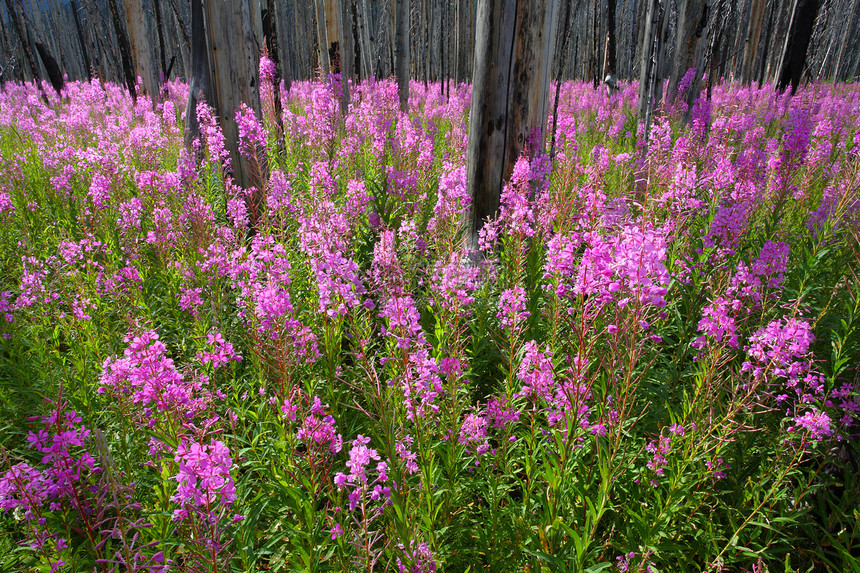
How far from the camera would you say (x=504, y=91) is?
160 inches

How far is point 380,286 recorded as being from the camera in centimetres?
248

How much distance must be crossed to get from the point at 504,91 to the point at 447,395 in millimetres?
3267

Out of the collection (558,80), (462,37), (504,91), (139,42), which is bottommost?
(504,91)

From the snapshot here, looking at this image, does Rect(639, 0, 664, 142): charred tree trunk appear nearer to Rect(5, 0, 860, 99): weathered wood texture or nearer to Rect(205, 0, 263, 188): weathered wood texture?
Rect(5, 0, 860, 99): weathered wood texture

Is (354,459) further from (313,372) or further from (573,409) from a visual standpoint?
(313,372)

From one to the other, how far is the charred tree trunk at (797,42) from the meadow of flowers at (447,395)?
6.96 meters

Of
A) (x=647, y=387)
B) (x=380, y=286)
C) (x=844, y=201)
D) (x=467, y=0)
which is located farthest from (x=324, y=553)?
(x=467, y=0)

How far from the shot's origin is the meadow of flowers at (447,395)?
157 centimetres

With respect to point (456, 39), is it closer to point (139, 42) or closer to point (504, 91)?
point (139, 42)

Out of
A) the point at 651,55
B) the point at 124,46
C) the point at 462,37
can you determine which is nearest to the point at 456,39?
the point at 462,37

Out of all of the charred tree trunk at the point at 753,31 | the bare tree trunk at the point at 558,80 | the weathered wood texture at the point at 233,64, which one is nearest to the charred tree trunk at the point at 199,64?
the weathered wood texture at the point at 233,64

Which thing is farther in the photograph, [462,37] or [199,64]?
[462,37]

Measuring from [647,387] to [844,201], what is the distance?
2358 millimetres

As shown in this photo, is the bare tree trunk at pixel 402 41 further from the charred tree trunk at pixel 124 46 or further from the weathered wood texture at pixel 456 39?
the charred tree trunk at pixel 124 46
